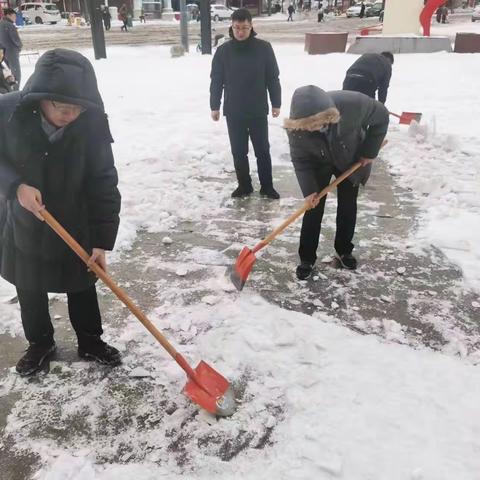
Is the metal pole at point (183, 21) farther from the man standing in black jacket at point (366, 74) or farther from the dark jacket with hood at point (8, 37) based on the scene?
the man standing in black jacket at point (366, 74)

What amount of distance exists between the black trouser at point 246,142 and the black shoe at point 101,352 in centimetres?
261

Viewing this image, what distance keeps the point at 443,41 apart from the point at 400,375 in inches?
585

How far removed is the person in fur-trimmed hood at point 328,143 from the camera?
2.89 m

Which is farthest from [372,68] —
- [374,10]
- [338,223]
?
[374,10]

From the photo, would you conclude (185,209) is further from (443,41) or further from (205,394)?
(443,41)

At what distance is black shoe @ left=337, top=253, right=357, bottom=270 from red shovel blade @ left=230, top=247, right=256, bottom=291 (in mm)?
670

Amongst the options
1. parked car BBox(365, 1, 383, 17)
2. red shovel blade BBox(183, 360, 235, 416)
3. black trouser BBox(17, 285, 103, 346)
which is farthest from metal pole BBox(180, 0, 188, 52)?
parked car BBox(365, 1, 383, 17)

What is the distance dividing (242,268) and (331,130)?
109cm

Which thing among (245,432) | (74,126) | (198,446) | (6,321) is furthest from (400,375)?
(6,321)

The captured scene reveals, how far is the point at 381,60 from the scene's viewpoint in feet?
16.6

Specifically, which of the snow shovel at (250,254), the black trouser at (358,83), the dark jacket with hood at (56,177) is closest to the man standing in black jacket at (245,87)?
the black trouser at (358,83)

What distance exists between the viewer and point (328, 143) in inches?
123

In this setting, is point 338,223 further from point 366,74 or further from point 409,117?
point 409,117

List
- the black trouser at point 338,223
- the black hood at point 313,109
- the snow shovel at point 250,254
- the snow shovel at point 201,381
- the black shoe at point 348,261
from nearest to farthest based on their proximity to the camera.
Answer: the snow shovel at point 201,381 → the black hood at point 313,109 → the snow shovel at point 250,254 → the black trouser at point 338,223 → the black shoe at point 348,261
